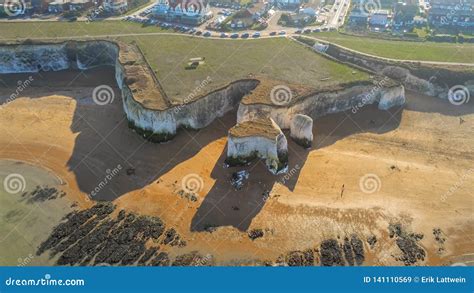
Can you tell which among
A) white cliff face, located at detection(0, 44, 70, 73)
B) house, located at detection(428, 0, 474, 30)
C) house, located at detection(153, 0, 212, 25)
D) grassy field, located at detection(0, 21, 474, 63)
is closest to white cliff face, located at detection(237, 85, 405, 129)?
grassy field, located at detection(0, 21, 474, 63)

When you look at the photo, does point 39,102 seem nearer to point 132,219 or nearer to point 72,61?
point 72,61

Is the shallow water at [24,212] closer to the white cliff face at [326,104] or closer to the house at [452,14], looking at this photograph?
the white cliff face at [326,104]

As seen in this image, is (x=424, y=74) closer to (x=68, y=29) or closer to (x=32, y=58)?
(x=68, y=29)

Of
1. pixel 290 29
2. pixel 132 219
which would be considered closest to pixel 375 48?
pixel 290 29

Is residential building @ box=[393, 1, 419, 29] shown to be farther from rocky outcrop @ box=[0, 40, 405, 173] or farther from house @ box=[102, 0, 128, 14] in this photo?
house @ box=[102, 0, 128, 14]

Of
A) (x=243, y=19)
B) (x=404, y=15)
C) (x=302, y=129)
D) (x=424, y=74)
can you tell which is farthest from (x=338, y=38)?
(x=302, y=129)

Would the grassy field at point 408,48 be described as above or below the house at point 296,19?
above

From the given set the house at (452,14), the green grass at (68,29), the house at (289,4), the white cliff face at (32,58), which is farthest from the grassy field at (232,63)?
the house at (452,14)
